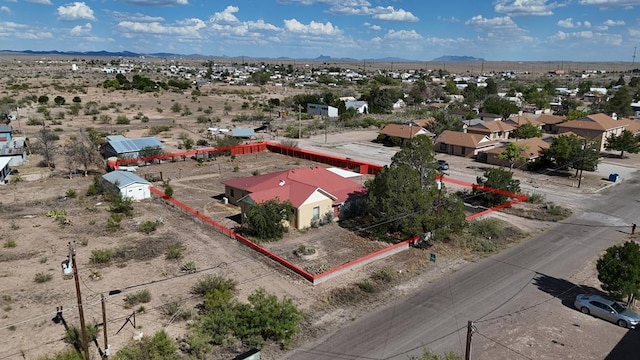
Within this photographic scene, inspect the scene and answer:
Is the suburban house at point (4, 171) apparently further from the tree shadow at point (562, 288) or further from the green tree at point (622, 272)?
the green tree at point (622, 272)

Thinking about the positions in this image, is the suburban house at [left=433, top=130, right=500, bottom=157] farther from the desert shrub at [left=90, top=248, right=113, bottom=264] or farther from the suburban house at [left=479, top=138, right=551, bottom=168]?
the desert shrub at [left=90, top=248, right=113, bottom=264]

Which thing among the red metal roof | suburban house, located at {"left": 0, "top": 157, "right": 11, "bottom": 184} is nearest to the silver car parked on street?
the red metal roof

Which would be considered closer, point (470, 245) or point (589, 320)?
point (589, 320)

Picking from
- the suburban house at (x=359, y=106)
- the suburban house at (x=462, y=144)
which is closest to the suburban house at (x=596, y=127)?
the suburban house at (x=462, y=144)

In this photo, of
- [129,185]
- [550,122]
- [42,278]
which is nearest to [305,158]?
[129,185]

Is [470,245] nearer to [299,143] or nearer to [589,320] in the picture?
[589,320]

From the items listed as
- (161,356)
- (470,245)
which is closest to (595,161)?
(470,245)

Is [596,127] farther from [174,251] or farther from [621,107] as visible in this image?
[174,251]
